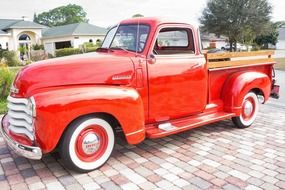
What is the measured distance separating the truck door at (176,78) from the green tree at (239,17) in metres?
27.4

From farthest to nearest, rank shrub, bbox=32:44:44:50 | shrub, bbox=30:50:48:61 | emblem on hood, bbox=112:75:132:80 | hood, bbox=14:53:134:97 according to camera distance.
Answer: shrub, bbox=32:44:44:50 < shrub, bbox=30:50:48:61 < emblem on hood, bbox=112:75:132:80 < hood, bbox=14:53:134:97

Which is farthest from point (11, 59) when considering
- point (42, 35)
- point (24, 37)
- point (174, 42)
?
point (174, 42)

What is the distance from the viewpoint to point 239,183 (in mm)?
3602

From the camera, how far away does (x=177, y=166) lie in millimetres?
4086

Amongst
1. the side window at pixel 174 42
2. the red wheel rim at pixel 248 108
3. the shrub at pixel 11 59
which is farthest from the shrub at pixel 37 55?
the red wheel rim at pixel 248 108

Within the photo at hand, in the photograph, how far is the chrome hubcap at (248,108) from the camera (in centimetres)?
571

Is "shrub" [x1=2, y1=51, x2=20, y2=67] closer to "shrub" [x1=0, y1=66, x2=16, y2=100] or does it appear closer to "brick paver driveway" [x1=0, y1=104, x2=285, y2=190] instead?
"shrub" [x1=0, y1=66, x2=16, y2=100]

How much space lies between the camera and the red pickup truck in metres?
3.61

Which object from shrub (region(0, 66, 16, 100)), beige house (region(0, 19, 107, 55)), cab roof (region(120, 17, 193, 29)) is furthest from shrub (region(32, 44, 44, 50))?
cab roof (region(120, 17, 193, 29))

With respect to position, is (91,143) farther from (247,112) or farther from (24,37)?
(24,37)

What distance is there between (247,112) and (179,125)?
172 centimetres

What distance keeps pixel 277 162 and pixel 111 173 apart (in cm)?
225


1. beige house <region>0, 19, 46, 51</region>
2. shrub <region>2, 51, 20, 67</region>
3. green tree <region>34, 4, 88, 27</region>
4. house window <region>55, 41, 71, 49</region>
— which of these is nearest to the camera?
shrub <region>2, 51, 20, 67</region>

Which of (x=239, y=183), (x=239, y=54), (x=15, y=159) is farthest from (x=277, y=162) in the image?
(x=15, y=159)
